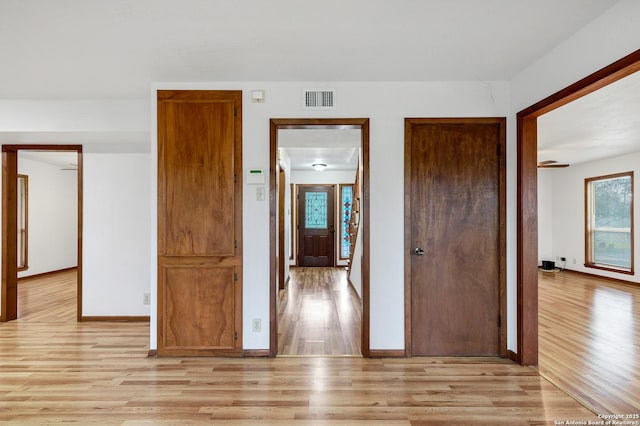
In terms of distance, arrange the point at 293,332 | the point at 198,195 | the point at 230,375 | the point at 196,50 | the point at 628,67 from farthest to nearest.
→ 1. the point at 293,332
2. the point at 198,195
3. the point at 230,375
4. the point at 196,50
5. the point at 628,67

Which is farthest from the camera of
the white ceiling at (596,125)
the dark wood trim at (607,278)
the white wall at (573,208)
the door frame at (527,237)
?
the white wall at (573,208)

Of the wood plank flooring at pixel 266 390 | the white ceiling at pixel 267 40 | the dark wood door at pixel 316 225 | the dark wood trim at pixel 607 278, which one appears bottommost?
the dark wood trim at pixel 607 278

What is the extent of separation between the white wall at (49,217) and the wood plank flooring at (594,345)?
28.1ft

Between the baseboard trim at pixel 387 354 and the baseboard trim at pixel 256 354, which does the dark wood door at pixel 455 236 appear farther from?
the baseboard trim at pixel 256 354

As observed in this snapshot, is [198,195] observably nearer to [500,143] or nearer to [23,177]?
[500,143]

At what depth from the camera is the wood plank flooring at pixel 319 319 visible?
3271 millimetres

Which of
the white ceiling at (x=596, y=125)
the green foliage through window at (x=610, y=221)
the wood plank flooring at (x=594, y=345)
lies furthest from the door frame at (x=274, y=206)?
the green foliage through window at (x=610, y=221)

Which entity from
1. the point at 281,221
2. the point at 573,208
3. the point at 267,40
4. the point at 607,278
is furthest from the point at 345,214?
the point at 267,40

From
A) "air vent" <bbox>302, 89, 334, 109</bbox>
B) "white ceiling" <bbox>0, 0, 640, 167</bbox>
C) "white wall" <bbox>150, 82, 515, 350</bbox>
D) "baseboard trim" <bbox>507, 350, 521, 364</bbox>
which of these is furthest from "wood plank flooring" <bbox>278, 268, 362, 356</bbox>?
"white ceiling" <bbox>0, 0, 640, 167</bbox>

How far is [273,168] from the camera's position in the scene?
308 cm

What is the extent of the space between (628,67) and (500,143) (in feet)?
3.85

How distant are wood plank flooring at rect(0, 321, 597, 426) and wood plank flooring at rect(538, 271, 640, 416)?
23cm

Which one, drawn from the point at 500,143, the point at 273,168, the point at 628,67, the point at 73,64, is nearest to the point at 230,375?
the point at 273,168

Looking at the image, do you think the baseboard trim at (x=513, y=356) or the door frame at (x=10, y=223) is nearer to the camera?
the baseboard trim at (x=513, y=356)
